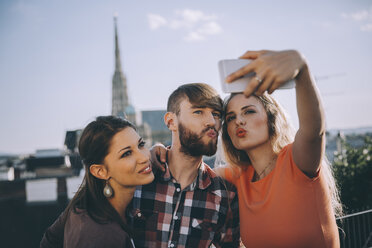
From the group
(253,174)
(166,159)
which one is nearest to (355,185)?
(253,174)

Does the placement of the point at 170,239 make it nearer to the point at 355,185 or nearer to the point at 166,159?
the point at 166,159

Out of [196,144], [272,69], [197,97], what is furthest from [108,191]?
[272,69]

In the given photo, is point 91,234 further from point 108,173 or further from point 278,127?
point 278,127

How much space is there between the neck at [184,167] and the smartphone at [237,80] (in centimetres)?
125

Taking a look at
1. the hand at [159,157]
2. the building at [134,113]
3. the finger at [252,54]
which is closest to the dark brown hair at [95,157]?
the hand at [159,157]

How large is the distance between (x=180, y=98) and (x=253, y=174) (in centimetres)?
99

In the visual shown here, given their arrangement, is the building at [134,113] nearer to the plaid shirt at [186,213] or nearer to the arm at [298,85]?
the plaid shirt at [186,213]

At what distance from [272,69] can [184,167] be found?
1.51 metres

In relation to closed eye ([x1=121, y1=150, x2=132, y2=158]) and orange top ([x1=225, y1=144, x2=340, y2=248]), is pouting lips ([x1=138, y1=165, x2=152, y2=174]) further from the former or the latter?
orange top ([x1=225, y1=144, x2=340, y2=248])

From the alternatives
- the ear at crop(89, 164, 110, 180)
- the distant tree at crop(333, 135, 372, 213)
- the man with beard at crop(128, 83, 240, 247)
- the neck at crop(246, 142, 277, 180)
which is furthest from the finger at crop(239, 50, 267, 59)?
the distant tree at crop(333, 135, 372, 213)

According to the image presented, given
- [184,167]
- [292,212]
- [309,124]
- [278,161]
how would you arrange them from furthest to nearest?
[184,167] → [278,161] → [292,212] → [309,124]

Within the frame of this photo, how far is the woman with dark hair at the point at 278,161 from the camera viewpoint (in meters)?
1.19

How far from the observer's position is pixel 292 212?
1.80 metres

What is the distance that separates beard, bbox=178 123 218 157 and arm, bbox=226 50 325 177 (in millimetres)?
810
